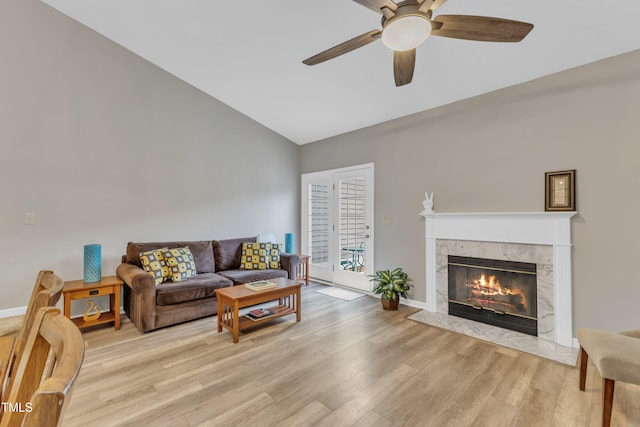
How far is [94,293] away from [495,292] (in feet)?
14.5

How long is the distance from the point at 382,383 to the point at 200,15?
3795 millimetres

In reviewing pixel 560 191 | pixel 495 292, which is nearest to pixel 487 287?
pixel 495 292

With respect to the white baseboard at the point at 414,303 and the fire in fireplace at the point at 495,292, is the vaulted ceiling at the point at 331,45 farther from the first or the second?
the white baseboard at the point at 414,303

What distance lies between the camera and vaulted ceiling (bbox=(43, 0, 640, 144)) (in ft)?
7.87

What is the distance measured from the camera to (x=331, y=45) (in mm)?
3057

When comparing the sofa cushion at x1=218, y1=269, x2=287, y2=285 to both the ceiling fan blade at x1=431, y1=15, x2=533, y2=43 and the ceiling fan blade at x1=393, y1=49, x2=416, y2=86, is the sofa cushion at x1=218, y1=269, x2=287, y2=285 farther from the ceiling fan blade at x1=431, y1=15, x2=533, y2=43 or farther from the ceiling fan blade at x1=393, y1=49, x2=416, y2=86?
the ceiling fan blade at x1=431, y1=15, x2=533, y2=43

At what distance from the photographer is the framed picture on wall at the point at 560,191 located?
2.84 meters

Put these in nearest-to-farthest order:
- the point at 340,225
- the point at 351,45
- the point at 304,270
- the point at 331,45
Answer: the point at 351,45 → the point at 331,45 → the point at 340,225 → the point at 304,270

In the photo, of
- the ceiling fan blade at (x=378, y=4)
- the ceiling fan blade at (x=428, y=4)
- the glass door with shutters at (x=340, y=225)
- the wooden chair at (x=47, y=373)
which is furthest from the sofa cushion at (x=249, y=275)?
the ceiling fan blade at (x=428, y=4)

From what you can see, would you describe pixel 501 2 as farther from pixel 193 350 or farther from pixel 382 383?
pixel 193 350

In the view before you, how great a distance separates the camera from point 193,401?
79.3 inches

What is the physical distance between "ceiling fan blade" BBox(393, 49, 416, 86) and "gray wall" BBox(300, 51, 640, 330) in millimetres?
1617

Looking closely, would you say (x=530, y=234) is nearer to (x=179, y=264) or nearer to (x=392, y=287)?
(x=392, y=287)

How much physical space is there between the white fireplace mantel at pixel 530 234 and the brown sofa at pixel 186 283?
2.19 m
